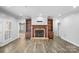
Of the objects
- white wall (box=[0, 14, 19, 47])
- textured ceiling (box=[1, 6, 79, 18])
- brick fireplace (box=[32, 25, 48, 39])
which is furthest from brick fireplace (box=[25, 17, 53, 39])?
white wall (box=[0, 14, 19, 47])

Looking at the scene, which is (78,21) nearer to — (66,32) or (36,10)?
(66,32)

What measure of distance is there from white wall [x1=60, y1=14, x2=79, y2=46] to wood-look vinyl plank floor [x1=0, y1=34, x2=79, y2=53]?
18cm

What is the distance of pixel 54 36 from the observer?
3434mm

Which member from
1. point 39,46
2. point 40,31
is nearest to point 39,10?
point 40,31

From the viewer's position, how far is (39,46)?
3316 millimetres

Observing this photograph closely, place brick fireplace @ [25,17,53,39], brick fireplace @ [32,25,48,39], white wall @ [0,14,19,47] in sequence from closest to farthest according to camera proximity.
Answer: white wall @ [0,14,19,47], brick fireplace @ [25,17,53,39], brick fireplace @ [32,25,48,39]

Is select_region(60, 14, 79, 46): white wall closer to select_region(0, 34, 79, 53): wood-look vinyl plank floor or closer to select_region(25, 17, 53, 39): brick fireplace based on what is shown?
select_region(0, 34, 79, 53): wood-look vinyl plank floor

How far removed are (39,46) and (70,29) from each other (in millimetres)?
1128

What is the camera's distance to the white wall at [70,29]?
3289mm

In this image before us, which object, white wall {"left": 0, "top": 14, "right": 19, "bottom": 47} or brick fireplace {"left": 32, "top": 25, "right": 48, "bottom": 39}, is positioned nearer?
white wall {"left": 0, "top": 14, "right": 19, "bottom": 47}

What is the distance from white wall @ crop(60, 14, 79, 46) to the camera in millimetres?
3289

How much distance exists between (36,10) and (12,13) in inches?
29.4

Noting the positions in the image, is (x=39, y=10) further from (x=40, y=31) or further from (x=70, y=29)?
(x=70, y=29)

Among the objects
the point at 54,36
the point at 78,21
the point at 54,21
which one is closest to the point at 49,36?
the point at 54,36
